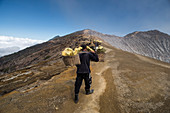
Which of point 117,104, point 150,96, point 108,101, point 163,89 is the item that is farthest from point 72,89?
point 163,89

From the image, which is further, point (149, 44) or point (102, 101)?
point (149, 44)

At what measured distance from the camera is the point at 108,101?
9.55 feet

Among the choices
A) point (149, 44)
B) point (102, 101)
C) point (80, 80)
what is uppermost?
point (149, 44)

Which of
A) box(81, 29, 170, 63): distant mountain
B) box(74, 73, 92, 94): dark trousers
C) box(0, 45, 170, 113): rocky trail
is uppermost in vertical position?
box(81, 29, 170, 63): distant mountain

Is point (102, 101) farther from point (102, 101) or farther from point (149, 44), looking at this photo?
point (149, 44)

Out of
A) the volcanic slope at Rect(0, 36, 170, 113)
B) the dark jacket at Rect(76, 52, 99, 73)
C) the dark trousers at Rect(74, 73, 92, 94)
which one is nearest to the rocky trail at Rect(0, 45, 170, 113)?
the volcanic slope at Rect(0, 36, 170, 113)

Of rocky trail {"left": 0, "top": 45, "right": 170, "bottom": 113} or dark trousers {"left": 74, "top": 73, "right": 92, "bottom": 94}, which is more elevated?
dark trousers {"left": 74, "top": 73, "right": 92, "bottom": 94}

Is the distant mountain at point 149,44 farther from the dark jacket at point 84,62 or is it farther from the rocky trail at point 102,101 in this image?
the dark jacket at point 84,62

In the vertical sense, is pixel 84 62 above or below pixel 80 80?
above

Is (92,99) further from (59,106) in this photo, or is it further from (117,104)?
(59,106)

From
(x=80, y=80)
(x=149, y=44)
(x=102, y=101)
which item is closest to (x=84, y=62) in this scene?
(x=80, y=80)

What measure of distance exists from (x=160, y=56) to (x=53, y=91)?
51701mm

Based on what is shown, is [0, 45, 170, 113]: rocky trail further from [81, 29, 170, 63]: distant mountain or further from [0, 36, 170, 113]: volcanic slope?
[81, 29, 170, 63]: distant mountain

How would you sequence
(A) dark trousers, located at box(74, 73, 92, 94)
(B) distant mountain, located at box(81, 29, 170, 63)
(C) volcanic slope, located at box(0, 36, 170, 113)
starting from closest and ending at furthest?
(C) volcanic slope, located at box(0, 36, 170, 113) < (A) dark trousers, located at box(74, 73, 92, 94) < (B) distant mountain, located at box(81, 29, 170, 63)
